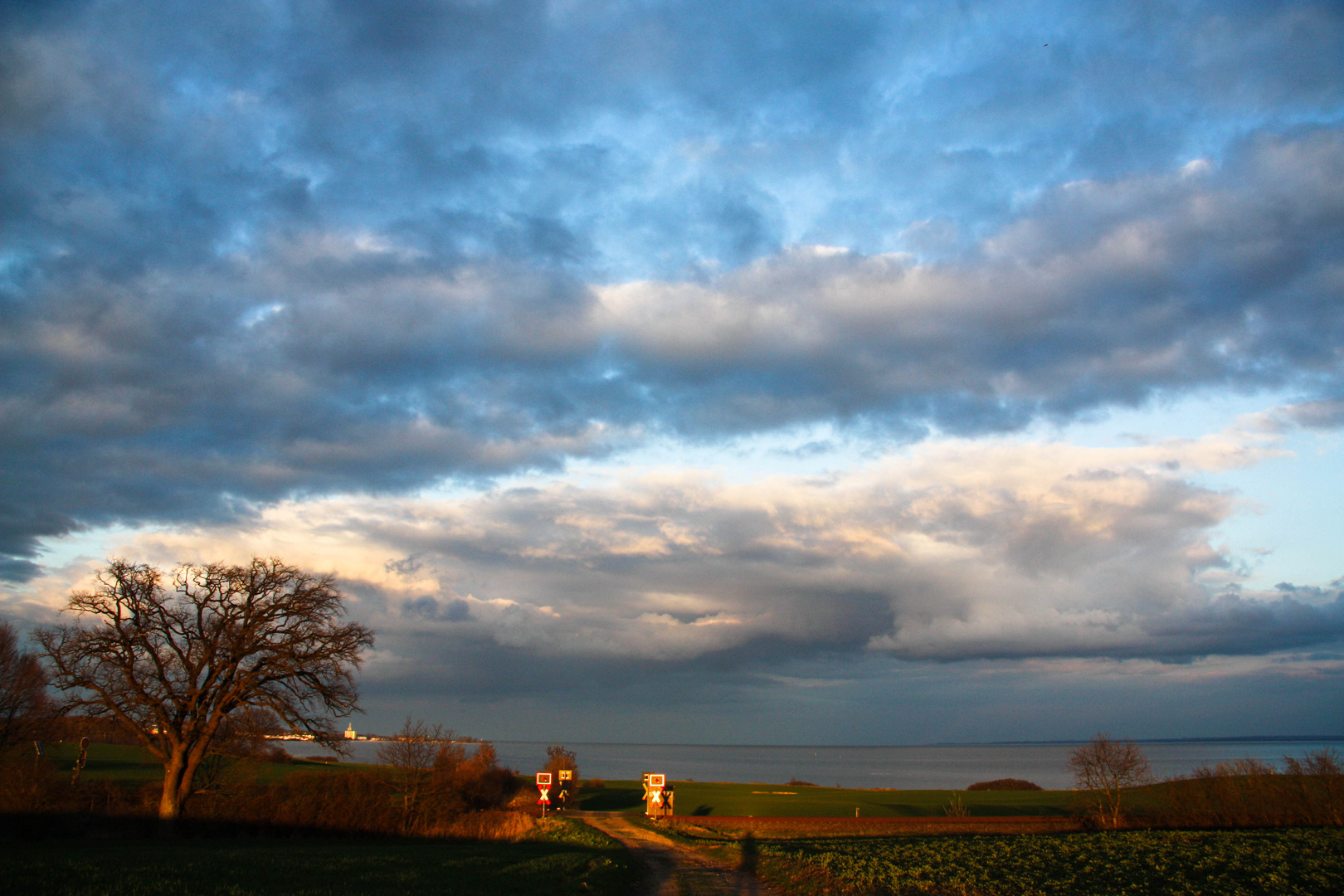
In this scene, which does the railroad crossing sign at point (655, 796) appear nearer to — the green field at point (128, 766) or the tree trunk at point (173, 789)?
the green field at point (128, 766)

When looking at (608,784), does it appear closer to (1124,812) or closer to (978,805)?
(978,805)

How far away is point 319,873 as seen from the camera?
1577 centimetres

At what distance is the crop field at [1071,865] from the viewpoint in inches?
603

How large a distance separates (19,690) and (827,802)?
53.2 metres

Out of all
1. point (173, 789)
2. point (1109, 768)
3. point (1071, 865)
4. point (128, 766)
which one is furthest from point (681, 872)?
point (128, 766)

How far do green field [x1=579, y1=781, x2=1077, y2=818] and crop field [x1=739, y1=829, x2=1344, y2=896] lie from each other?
24368 mm

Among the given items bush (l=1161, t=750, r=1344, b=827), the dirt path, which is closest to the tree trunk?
the dirt path

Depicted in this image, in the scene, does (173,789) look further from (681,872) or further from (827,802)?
(827,802)

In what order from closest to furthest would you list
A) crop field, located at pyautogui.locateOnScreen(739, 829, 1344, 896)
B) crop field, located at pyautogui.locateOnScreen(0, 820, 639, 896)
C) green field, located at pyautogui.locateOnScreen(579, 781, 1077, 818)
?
crop field, located at pyautogui.locateOnScreen(0, 820, 639, 896)
crop field, located at pyautogui.locateOnScreen(739, 829, 1344, 896)
green field, located at pyautogui.locateOnScreen(579, 781, 1077, 818)

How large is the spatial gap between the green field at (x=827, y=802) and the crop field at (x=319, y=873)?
87.2 feet

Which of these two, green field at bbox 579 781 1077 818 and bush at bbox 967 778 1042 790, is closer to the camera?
green field at bbox 579 781 1077 818

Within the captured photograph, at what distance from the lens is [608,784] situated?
7294 centimetres

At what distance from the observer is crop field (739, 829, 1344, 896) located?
15.3 meters

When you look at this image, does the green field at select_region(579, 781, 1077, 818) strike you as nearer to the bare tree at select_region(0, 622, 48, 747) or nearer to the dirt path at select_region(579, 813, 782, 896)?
the dirt path at select_region(579, 813, 782, 896)
